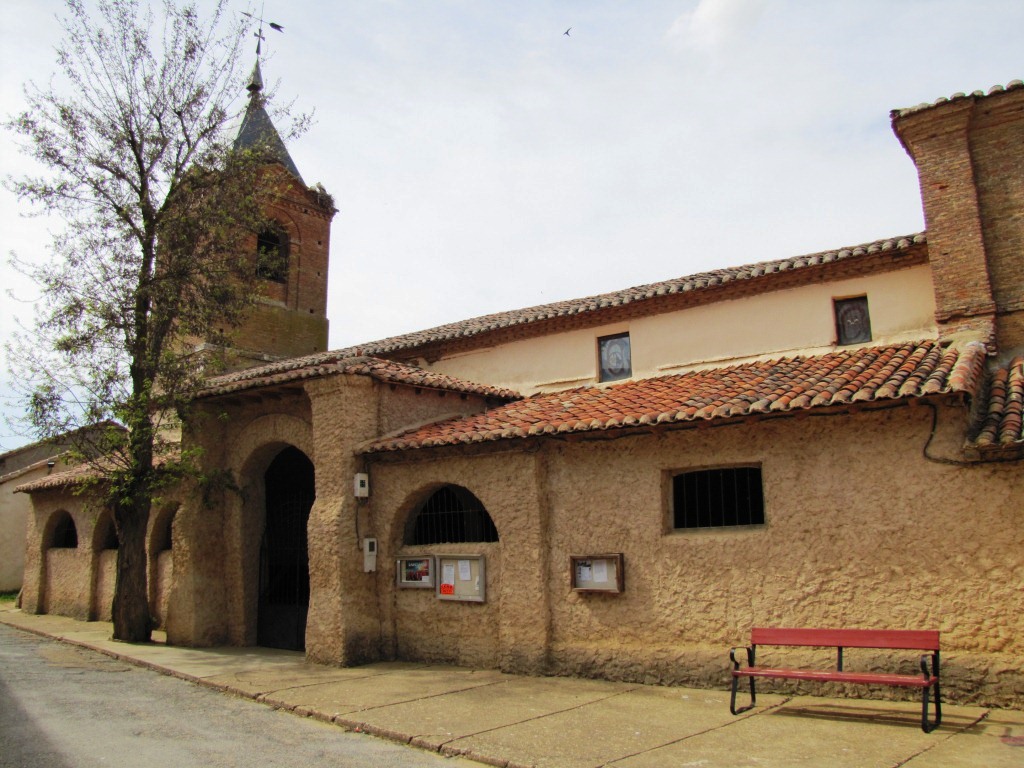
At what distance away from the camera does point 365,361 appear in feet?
37.1

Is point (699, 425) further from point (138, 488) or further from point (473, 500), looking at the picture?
point (138, 488)

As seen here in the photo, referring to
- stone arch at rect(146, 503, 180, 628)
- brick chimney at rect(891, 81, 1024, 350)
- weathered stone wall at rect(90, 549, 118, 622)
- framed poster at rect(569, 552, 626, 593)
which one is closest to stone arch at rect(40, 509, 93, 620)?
weathered stone wall at rect(90, 549, 118, 622)

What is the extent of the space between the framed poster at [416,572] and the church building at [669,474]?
47 millimetres

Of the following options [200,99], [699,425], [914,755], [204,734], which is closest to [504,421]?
[699,425]

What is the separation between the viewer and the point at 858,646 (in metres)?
6.93

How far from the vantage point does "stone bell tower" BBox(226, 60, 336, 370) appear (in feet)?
68.9

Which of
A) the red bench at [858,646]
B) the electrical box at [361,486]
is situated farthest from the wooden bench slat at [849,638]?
the electrical box at [361,486]

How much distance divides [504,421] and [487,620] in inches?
103

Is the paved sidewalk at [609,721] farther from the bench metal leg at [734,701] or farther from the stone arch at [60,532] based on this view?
the stone arch at [60,532]

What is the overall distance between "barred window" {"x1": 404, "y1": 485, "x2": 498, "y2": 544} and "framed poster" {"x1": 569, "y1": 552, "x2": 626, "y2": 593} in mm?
2049

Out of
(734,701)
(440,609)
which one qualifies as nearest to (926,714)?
(734,701)

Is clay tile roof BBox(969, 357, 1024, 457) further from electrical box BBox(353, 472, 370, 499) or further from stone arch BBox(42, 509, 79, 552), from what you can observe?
stone arch BBox(42, 509, 79, 552)

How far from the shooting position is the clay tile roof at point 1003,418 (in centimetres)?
712

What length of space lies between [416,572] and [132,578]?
18.6 ft
